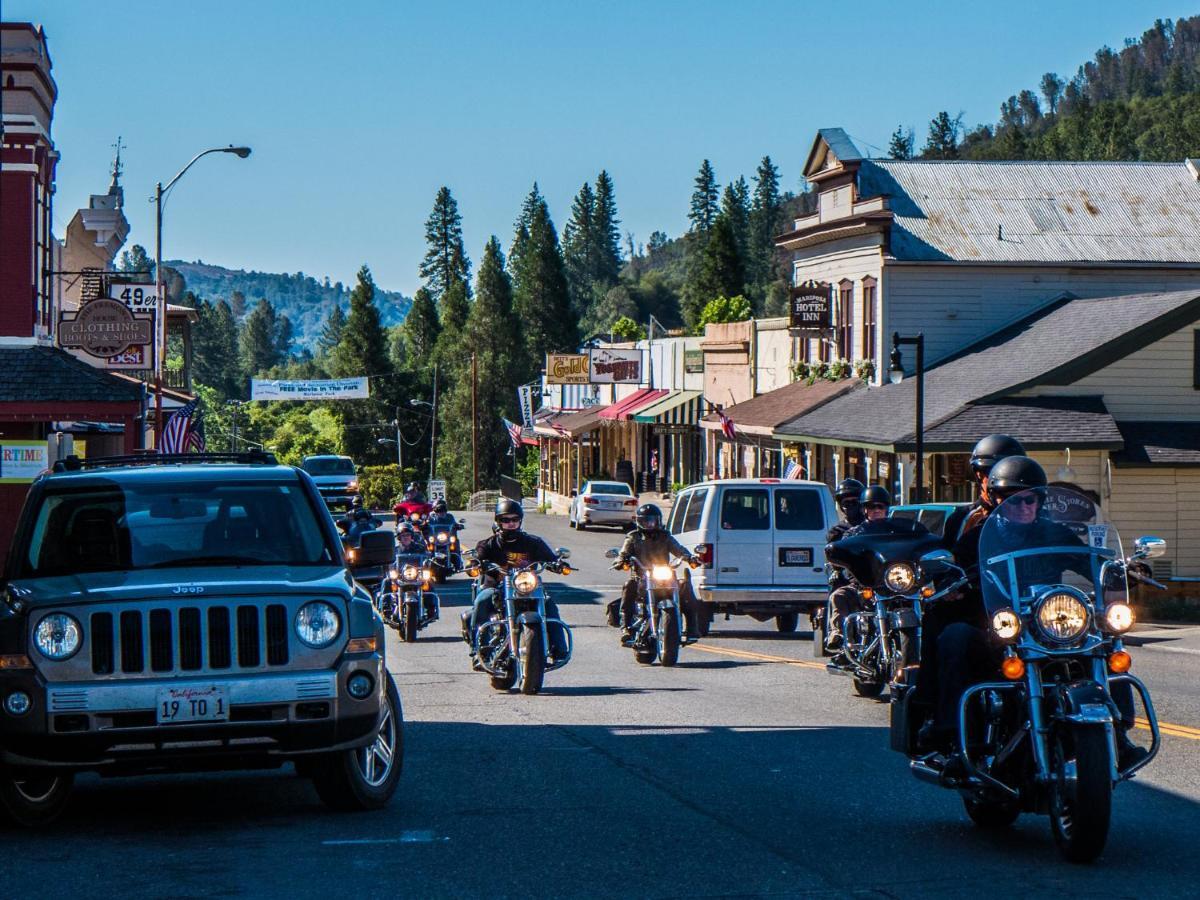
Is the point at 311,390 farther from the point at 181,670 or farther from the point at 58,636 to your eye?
the point at 181,670

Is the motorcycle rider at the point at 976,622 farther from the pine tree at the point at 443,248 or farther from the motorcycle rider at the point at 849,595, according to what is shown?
the pine tree at the point at 443,248

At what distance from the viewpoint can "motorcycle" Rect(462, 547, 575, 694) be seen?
616 inches

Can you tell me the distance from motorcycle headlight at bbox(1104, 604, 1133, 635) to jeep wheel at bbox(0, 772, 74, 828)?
5.14 m

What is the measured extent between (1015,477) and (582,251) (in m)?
190

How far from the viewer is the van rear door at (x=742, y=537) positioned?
22.6 m

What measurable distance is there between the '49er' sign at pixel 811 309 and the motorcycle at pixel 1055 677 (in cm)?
3758

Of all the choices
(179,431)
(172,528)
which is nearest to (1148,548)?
(172,528)

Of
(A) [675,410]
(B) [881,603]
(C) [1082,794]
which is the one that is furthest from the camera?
(A) [675,410]

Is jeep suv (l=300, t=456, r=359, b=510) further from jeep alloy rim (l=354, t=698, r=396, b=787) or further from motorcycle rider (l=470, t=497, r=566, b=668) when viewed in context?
jeep alloy rim (l=354, t=698, r=396, b=787)

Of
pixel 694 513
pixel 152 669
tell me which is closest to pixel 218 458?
pixel 152 669

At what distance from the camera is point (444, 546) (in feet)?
106

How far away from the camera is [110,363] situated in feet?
110

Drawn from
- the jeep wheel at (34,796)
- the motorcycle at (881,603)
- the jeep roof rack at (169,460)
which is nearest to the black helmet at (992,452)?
the motorcycle at (881,603)

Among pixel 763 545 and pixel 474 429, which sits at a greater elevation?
pixel 474 429
